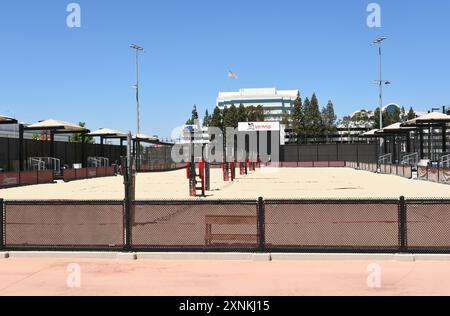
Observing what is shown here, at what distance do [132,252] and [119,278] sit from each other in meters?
1.83

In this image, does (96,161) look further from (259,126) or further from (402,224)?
(259,126)

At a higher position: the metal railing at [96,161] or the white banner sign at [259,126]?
the white banner sign at [259,126]

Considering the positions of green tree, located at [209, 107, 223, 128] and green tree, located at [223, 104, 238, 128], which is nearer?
green tree, located at [223, 104, 238, 128]

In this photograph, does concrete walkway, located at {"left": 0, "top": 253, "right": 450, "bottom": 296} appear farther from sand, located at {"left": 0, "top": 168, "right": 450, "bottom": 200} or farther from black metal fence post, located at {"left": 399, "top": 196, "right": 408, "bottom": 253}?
sand, located at {"left": 0, "top": 168, "right": 450, "bottom": 200}

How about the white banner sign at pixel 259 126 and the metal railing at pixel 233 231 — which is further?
the white banner sign at pixel 259 126

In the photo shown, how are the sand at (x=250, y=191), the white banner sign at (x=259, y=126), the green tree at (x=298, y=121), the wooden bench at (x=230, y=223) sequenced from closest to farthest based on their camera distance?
1. the wooden bench at (x=230, y=223)
2. the sand at (x=250, y=191)
3. the white banner sign at (x=259, y=126)
4. the green tree at (x=298, y=121)

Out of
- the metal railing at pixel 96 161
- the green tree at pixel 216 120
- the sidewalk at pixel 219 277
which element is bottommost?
the sidewalk at pixel 219 277

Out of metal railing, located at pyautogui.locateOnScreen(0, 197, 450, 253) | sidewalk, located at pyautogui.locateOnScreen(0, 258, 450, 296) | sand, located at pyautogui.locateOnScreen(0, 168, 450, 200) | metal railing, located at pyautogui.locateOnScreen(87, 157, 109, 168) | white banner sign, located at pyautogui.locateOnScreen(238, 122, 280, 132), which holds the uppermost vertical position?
white banner sign, located at pyautogui.locateOnScreen(238, 122, 280, 132)

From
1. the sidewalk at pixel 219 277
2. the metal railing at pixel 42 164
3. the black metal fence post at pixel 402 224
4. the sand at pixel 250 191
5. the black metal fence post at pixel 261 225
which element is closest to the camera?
the sidewalk at pixel 219 277

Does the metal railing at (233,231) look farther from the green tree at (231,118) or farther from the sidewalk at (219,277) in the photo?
the green tree at (231,118)

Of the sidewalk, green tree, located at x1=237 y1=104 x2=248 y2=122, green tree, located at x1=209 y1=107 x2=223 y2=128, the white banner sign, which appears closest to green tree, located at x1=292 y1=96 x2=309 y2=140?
green tree, located at x1=237 y1=104 x2=248 y2=122

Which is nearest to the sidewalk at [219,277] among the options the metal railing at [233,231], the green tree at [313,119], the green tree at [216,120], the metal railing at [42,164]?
the metal railing at [233,231]

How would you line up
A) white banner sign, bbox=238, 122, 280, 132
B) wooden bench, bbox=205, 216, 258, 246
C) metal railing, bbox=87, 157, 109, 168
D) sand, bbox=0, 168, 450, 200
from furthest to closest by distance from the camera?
white banner sign, bbox=238, 122, 280, 132 < metal railing, bbox=87, 157, 109, 168 < sand, bbox=0, 168, 450, 200 < wooden bench, bbox=205, 216, 258, 246

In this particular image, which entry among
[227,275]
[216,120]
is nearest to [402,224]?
[227,275]
